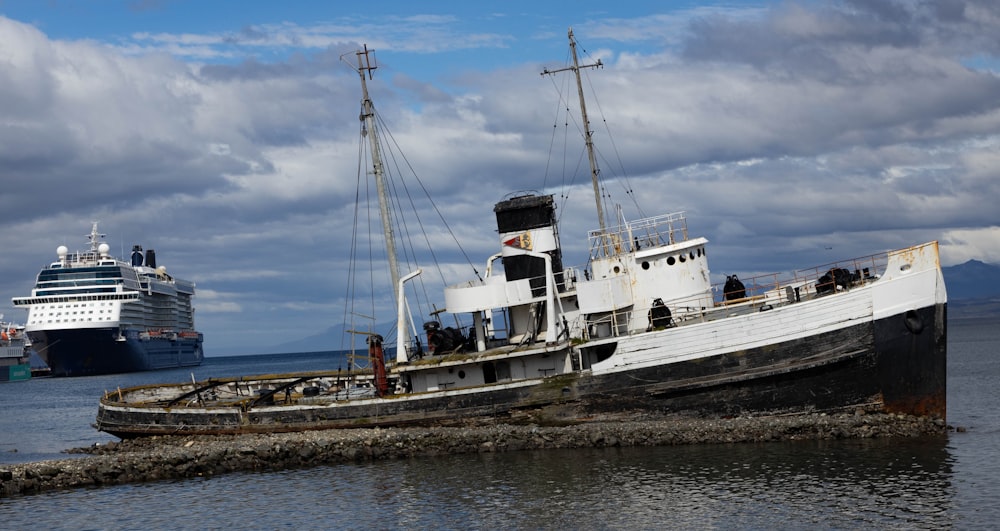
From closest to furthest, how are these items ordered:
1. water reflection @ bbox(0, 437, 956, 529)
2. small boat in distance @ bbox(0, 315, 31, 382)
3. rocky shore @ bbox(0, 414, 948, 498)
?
water reflection @ bbox(0, 437, 956, 529) → rocky shore @ bbox(0, 414, 948, 498) → small boat in distance @ bbox(0, 315, 31, 382)

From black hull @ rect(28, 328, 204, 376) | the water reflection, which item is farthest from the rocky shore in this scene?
black hull @ rect(28, 328, 204, 376)

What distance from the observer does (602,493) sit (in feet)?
76.8

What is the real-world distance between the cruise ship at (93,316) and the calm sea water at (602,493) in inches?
3959

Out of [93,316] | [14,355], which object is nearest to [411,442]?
[93,316]

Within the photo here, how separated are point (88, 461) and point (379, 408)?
27.7ft

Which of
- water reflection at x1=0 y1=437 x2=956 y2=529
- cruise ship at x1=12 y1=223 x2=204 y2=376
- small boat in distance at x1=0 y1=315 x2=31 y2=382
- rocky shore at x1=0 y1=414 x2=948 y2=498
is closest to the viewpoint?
water reflection at x1=0 y1=437 x2=956 y2=529

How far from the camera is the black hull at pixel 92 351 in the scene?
12156 cm

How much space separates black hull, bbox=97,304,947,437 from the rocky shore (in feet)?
1.20

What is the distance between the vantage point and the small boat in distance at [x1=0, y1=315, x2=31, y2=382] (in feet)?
438

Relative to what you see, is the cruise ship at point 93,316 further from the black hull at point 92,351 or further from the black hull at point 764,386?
the black hull at point 764,386

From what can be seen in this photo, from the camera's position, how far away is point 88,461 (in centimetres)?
2973

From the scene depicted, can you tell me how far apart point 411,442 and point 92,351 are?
103056mm

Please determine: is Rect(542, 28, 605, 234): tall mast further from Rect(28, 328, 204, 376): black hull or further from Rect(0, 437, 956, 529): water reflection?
Rect(28, 328, 204, 376): black hull

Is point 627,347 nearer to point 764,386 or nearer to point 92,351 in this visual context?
point 764,386
